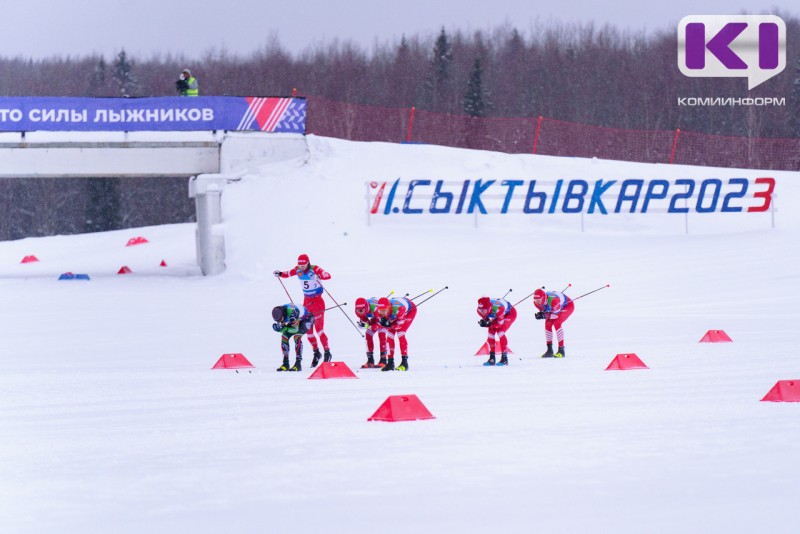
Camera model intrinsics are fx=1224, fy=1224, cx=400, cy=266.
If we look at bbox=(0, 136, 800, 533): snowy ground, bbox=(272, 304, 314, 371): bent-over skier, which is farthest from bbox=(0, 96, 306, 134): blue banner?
bbox=(272, 304, 314, 371): bent-over skier

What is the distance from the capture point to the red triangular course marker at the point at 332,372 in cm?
1309

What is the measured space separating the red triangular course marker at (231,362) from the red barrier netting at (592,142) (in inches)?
930

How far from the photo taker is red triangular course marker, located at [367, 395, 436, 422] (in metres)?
9.62

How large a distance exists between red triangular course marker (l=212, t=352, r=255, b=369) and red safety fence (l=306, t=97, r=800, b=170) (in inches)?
865

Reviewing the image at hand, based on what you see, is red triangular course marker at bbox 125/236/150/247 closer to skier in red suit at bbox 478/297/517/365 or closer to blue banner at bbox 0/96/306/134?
blue banner at bbox 0/96/306/134

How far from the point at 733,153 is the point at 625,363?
27209 millimetres

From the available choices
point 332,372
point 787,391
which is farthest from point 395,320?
point 787,391

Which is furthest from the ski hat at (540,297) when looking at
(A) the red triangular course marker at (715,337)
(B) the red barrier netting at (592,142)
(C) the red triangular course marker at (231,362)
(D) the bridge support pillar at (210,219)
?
(B) the red barrier netting at (592,142)

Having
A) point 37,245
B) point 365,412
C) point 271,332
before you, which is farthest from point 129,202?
point 365,412

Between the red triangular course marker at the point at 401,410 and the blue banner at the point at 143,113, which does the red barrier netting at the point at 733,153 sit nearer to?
the blue banner at the point at 143,113

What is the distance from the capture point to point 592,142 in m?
37.2

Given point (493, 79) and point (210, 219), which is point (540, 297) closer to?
point (210, 219)

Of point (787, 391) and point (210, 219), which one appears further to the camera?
point (210, 219)

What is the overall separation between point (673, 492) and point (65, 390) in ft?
23.0
